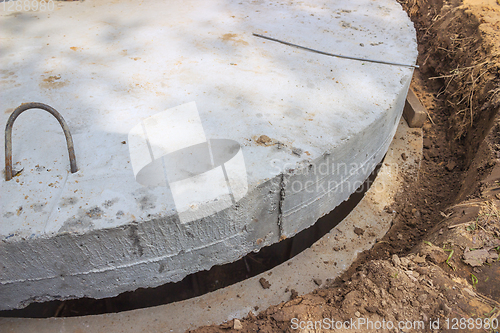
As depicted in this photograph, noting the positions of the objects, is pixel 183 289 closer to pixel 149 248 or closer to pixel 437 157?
pixel 149 248

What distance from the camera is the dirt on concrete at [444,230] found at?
171 centimetres

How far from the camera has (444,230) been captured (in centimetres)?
226

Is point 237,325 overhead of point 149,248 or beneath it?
beneath

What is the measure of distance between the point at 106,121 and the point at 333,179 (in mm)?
1456

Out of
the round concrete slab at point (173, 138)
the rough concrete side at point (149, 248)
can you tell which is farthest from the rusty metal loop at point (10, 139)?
the rough concrete side at point (149, 248)

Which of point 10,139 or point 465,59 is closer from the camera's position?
point 10,139

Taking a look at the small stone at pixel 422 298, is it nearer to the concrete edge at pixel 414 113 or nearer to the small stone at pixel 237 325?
the small stone at pixel 237 325

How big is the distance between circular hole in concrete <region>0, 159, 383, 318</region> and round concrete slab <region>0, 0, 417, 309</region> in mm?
365

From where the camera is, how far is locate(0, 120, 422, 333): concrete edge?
203 cm

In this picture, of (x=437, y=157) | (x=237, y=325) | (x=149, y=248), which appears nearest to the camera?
(x=149, y=248)

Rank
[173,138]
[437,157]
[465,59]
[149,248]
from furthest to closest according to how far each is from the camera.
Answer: [465,59], [437,157], [173,138], [149,248]

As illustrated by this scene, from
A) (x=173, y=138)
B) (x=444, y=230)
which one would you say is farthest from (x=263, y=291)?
(x=444, y=230)

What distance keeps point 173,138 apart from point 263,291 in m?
1.12

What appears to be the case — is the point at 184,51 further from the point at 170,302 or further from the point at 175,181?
the point at 170,302
